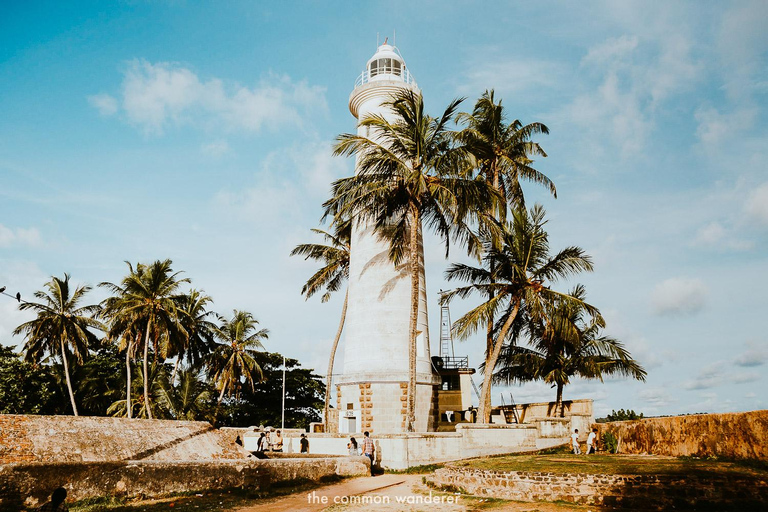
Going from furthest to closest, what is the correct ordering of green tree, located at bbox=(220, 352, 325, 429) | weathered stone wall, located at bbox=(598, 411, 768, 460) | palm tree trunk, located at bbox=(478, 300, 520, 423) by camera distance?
1. green tree, located at bbox=(220, 352, 325, 429)
2. palm tree trunk, located at bbox=(478, 300, 520, 423)
3. weathered stone wall, located at bbox=(598, 411, 768, 460)

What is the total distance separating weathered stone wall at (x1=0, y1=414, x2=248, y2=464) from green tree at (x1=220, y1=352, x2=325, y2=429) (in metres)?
27.7

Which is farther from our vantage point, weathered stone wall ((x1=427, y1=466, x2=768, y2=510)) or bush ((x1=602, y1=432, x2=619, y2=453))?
bush ((x1=602, y1=432, x2=619, y2=453))

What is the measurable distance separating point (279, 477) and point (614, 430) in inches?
359

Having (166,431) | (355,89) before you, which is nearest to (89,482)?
(166,431)

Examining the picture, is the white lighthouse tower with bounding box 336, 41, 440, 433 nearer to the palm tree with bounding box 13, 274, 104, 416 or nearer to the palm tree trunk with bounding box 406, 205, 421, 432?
the palm tree trunk with bounding box 406, 205, 421, 432

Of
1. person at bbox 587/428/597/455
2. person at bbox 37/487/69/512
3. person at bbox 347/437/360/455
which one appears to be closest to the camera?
person at bbox 37/487/69/512

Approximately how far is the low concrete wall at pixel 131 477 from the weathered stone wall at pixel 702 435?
8.50 meters

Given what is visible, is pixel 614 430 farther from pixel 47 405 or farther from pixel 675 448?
pixel 47 405

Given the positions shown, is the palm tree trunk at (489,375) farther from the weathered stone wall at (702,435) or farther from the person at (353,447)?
the weathered stone wall at (702,435)

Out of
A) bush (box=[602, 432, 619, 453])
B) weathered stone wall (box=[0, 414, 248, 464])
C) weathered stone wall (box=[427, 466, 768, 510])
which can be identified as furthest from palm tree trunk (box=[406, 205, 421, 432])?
weathered stone wall (box=[427, 466, 768, 510])

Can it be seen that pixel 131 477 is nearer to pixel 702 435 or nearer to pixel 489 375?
pixel 702 435

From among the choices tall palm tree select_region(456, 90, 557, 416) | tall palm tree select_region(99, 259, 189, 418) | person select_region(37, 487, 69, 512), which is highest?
tall palm tree select_region(456, 90, 557, 416)

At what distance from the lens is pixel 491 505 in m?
9.94

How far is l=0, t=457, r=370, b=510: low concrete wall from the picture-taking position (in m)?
9.39
